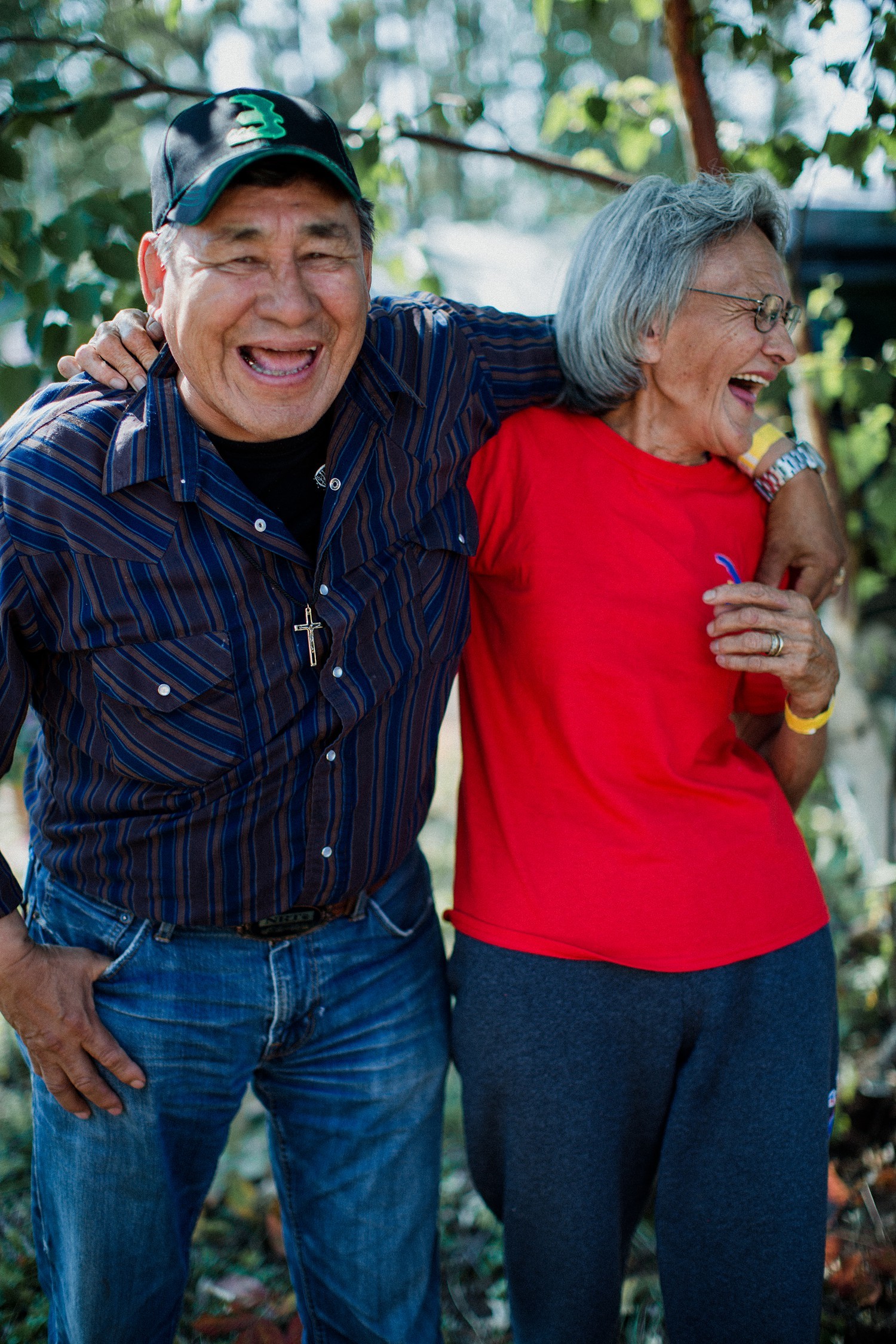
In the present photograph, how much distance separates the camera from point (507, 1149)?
1.91m

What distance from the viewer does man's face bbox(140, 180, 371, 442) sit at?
4.91 feet

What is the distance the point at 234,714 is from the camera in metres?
1.61

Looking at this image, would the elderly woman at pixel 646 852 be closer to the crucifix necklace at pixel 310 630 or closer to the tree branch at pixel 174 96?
the crucifix necklace at pixel 310 630

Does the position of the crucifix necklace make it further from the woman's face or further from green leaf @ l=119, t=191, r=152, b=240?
green leaf @ l=119, t=191, r=152, b=240

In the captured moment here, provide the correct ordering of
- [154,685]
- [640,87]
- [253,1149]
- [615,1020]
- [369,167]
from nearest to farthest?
1. [154,685]
2. [615,1020]
3. [369,167]
4. [640,87]
5. [253,1149]

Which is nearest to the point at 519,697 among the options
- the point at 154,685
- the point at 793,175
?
the point at 154,685

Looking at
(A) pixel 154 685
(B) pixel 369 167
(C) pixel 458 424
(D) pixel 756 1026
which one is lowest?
(D) pixel 756 1026

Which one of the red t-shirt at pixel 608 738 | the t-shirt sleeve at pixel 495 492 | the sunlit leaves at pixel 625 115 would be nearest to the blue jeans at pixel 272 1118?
the red t-shirt at pixel 608 738

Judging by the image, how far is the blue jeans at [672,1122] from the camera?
1800mm

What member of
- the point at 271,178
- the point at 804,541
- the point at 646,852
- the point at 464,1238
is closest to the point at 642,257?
the point at 804,541

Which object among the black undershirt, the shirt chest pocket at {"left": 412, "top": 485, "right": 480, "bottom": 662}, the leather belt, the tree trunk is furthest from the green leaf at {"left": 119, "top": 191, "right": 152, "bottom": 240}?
the leather belt

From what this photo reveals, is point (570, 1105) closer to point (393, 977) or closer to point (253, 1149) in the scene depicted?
point (393, 977)

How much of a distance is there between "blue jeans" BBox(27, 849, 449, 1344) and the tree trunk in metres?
1.83

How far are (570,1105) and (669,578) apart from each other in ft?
3.10
